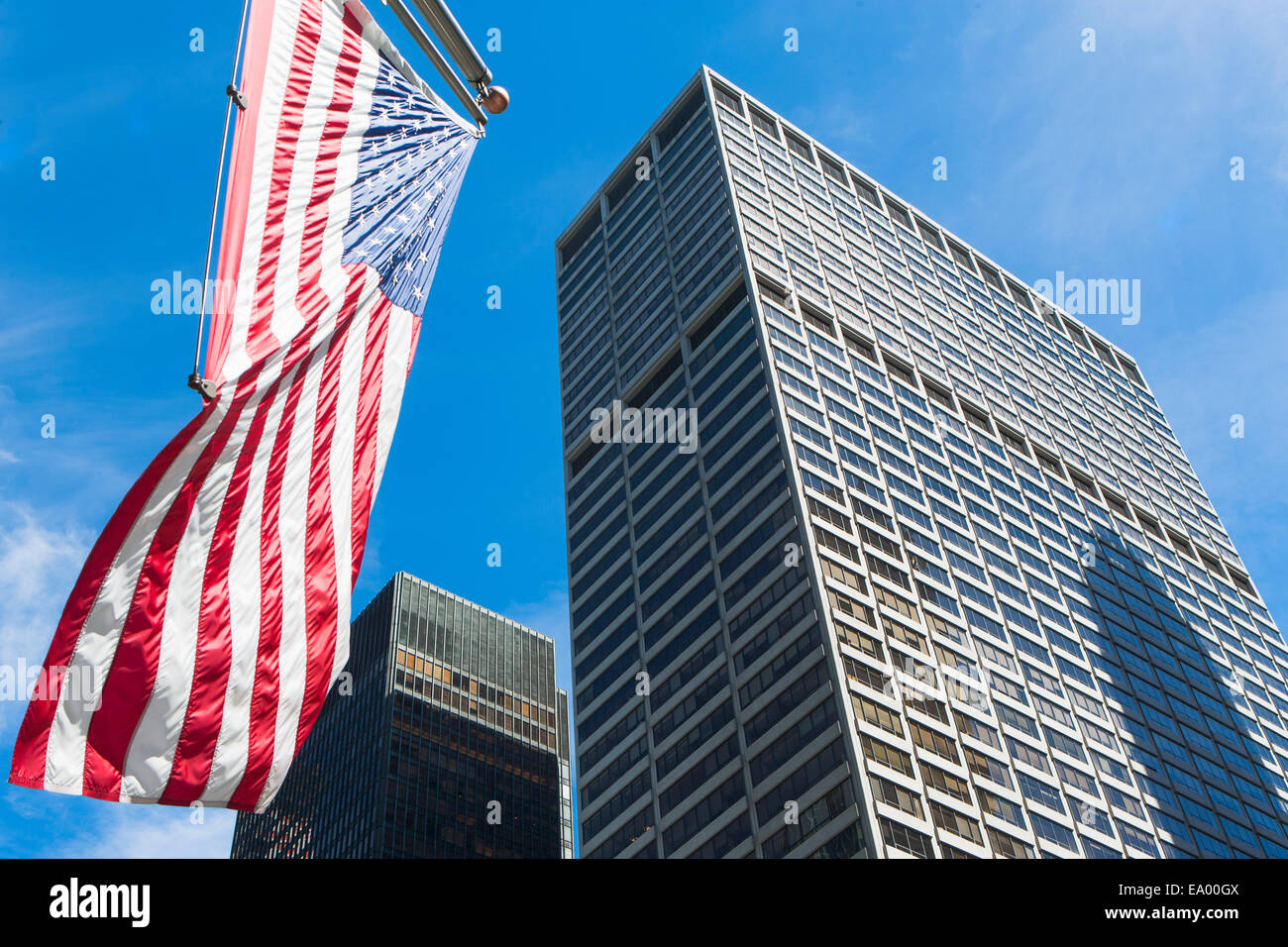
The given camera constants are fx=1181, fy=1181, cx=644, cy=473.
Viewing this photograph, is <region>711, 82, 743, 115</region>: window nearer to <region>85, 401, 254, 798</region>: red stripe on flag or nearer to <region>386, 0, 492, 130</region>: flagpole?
<region>386, 0, 492, 130</region>: flagpole

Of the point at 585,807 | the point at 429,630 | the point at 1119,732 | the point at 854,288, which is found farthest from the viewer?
the point at 429,630

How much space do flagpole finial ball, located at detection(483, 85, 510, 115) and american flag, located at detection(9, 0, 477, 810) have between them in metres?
1.79

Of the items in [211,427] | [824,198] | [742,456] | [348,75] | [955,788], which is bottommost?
[211,427]

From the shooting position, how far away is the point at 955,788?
237 feet

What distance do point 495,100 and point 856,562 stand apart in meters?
70.7

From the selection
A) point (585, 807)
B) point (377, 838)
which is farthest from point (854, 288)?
point (377, 838)

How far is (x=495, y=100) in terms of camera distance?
13.6 m
